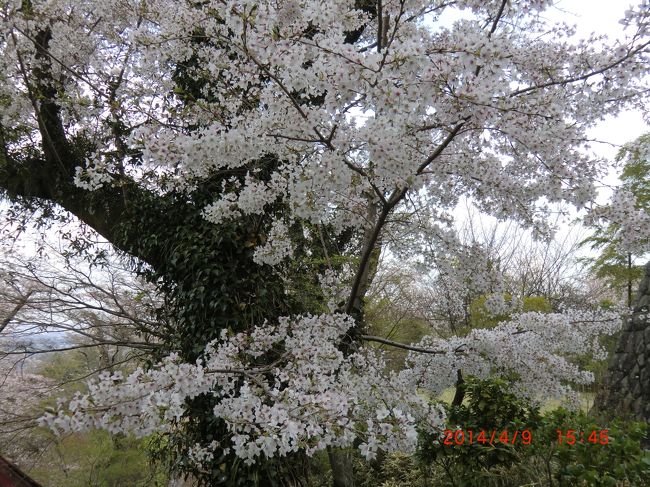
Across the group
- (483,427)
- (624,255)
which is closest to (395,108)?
(483,427)

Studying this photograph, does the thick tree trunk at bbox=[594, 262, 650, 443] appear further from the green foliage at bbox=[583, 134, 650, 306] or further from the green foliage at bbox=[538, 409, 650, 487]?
the green foliage at bbox=[538, 409, 650, 487]

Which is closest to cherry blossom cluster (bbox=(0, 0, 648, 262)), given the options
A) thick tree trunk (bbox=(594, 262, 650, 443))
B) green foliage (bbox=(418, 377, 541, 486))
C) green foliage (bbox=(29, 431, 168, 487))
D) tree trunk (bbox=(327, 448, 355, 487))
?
green foliage (bbox=(418, 377, 541, 486))

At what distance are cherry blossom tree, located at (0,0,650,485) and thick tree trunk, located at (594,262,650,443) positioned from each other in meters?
3.60

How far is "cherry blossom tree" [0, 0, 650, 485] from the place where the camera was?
1592 mm

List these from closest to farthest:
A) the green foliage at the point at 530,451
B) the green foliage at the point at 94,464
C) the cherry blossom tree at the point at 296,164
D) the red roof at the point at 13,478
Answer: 1. the cherry blossom tree at the point at 296,164
2. the green foliage at the point at 530,451
3. the red roof at the point at 13,478
4. the green foliage at the point at 94,464

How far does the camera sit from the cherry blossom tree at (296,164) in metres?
1.59

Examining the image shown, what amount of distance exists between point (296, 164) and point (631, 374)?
238 inches

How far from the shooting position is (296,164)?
2.36m

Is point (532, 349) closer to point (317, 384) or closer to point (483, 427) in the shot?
point (317, 384)

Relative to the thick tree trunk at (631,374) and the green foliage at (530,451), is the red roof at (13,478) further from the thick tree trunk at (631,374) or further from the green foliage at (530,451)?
the thick tree trunk at (631,374)

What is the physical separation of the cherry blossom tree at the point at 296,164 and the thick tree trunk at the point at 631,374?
3.60 m

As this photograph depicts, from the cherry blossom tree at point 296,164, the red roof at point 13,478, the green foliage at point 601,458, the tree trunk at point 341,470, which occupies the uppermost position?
the cherry blossom tree at point 296,164

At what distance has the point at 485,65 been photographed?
1.47m

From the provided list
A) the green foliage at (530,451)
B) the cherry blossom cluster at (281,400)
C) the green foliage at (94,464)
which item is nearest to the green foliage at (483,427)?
the green foliage at (530,451)
